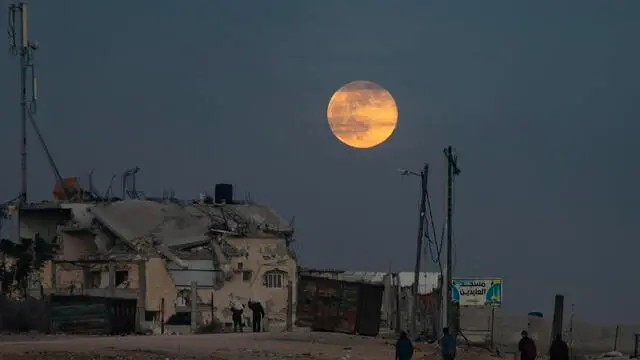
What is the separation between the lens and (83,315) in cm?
4247

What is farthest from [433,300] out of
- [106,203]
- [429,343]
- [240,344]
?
[106,203]

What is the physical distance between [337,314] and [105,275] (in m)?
23.2

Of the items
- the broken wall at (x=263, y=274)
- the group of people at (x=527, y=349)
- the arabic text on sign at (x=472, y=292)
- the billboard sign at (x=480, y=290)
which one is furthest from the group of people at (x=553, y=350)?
the broken wall at (x=263, y=274)

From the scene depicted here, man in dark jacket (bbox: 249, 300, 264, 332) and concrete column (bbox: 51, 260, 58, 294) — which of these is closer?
man in dark jacket (bbox: 249, 300, 264, 332)

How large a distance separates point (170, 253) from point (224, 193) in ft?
33.3

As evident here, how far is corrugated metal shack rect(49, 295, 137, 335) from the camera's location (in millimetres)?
42281

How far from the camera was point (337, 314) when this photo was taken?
142ft

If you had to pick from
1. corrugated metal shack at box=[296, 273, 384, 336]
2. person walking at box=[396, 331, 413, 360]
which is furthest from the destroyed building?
person walking at box=[396, 331, 413, 360]

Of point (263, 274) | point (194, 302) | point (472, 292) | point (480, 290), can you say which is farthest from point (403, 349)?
point (263, 274)

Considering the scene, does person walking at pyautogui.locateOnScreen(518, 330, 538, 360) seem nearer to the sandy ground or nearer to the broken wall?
the sandy ground

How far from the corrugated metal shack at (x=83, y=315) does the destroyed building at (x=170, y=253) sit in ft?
57.1

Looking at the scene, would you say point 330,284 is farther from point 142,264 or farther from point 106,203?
point 106,203

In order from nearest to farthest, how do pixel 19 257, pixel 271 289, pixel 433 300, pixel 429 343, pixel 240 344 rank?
pixel 240 344 < pixel 429 343 < pixel 433 300 < pixel 19 257 < pixel 271 289

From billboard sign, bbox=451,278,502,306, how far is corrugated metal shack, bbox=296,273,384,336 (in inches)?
757
